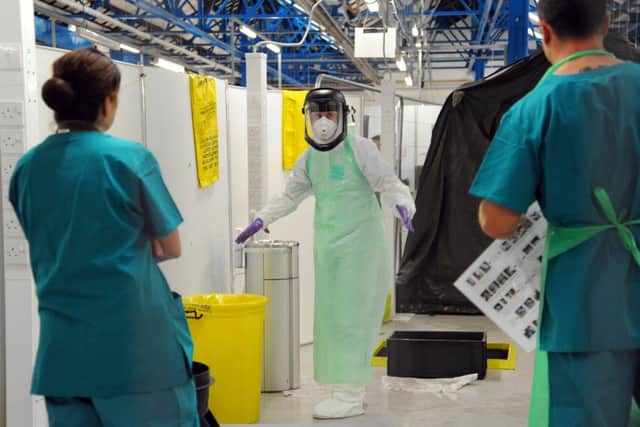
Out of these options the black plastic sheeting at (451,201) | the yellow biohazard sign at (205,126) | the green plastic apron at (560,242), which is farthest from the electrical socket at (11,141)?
the black plastic sheeting at (451,201)

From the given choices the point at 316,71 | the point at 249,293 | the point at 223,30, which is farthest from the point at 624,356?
the point at 316,71

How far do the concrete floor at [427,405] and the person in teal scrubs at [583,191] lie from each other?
189 centimetres

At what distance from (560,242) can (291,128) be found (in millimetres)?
3235

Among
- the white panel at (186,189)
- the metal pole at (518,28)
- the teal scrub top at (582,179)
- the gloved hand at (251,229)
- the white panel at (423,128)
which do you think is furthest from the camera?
the white panel at (423,128)

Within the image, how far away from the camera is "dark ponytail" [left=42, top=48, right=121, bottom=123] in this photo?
64.7 inches

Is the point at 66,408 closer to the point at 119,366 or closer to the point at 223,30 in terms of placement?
the point at 119,366

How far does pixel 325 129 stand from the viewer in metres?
3.43

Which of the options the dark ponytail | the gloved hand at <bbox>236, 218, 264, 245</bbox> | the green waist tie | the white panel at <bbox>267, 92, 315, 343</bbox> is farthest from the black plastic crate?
the dark ponytail

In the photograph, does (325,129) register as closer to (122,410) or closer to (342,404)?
(342,404)

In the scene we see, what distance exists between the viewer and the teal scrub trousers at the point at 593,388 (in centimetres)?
151

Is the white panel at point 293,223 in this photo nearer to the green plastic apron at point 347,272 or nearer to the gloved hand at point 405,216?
the green plastic apron at point 347,272

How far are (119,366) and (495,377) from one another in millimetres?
2840

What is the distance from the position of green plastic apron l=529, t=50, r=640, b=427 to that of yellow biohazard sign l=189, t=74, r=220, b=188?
2.35 meters

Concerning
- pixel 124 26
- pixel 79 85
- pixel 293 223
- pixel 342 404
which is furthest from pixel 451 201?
pixel 124 26
